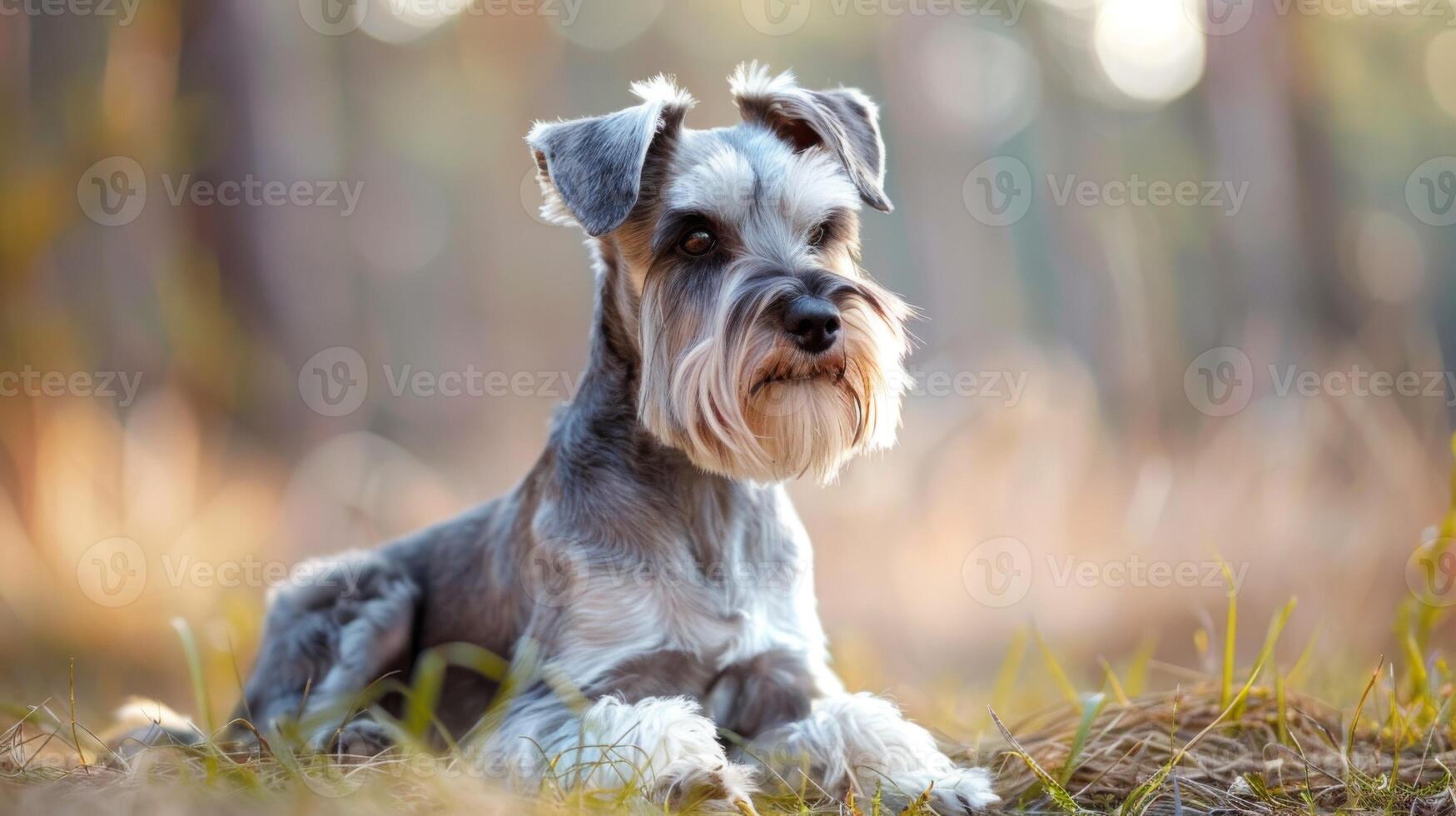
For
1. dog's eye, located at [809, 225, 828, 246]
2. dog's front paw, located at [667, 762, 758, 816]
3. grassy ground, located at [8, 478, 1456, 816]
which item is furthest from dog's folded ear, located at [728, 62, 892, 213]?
dog's front paw, located at [667, 762, 758, 816]

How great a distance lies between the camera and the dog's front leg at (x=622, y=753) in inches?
118

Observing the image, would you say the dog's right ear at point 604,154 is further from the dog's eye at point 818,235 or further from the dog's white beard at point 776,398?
the dog's eye at point 818,235

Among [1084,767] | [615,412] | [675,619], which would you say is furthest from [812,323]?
[1084,767]

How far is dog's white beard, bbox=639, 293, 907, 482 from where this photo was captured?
3.42 meters

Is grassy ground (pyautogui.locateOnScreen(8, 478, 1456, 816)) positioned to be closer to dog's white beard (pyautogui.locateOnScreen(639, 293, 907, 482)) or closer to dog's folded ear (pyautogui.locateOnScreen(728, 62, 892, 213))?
dog's white beard (pyautogui.locateOnScreen(639, 293, 907, 482))

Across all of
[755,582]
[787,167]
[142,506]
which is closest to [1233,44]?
→ [787,167]

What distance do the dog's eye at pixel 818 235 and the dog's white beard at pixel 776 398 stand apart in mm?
429

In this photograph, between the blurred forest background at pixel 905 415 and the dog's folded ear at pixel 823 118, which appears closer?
the dog's folded ear at pixel 823 118

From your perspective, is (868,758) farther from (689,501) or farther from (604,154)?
(604,154)

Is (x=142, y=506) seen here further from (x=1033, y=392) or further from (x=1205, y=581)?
(x=1205, y=581)

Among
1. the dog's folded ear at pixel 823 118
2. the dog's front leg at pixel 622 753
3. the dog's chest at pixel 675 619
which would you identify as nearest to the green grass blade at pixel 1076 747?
the dog's front leg at pixel 622 753

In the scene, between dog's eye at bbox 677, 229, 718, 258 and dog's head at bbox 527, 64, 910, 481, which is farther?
dog's eye at bbox 677, 229, 718, 258

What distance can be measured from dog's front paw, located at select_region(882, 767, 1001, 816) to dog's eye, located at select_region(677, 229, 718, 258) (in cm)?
181

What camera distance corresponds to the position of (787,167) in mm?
3869
